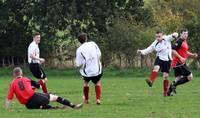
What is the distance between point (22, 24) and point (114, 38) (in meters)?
7.19

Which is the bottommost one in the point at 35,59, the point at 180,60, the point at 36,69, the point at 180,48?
the point at 36,69

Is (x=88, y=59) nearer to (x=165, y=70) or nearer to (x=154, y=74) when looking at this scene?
(x=154, y=74)

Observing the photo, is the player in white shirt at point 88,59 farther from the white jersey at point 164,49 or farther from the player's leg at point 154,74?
the white jersey at point 164,49

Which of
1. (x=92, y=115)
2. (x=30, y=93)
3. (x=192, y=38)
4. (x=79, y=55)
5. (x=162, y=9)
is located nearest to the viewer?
(x=92, y=115)

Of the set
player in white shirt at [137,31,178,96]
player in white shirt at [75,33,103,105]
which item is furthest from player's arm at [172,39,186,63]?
player in white shirt at [75,33,103,105]

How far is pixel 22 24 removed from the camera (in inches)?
1855

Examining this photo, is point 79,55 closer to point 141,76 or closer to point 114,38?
point 141,76

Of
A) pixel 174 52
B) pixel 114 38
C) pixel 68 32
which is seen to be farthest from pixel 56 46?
pixel 174 52

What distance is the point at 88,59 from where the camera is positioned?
60.2 feet

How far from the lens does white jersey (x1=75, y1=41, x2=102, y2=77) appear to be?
1833 centimetres

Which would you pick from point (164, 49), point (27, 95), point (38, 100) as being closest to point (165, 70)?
point (164, 49)

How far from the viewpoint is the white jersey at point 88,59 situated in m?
18.3

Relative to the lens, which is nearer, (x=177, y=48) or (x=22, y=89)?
(x=22, y=89)

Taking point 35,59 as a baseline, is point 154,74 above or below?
below
